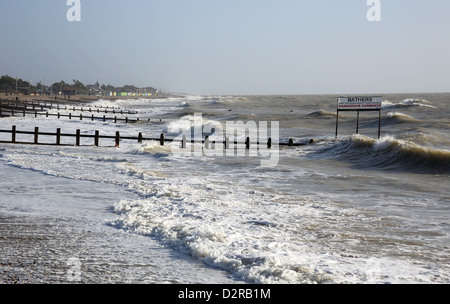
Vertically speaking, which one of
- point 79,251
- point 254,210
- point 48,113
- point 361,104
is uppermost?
point 361,104

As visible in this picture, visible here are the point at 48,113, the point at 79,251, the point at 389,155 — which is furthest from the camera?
the point at 48,113

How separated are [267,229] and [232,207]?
8.76 feet

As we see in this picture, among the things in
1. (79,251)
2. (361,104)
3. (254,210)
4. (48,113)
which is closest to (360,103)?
(361,104)

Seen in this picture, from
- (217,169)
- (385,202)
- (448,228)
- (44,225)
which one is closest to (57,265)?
(44,225)

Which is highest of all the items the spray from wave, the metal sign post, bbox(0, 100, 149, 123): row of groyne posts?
the metal sign post

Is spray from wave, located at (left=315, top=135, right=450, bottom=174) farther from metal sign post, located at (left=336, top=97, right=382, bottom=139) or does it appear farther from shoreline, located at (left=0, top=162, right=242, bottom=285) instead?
shoreline, located at (left=0, top=162, right=242, bottom=285)

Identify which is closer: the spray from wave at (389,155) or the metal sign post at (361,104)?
the spray from wave at (389,155)

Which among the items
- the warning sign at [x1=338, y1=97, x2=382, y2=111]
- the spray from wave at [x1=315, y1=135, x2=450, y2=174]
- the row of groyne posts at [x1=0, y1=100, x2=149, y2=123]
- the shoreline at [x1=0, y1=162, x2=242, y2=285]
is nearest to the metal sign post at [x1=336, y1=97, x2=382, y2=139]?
the warning sign at [x1=338, y1=97, x2=382, y2=111]

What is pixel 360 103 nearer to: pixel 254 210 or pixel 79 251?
pixel 254 210

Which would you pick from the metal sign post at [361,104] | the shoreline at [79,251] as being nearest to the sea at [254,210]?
the shoreline at [79,251]

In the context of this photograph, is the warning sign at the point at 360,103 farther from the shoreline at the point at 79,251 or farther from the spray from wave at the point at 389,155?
the shoreline at the point at 79,251

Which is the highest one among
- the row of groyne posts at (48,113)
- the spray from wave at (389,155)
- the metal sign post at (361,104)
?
the metal sign post at (361,104)
